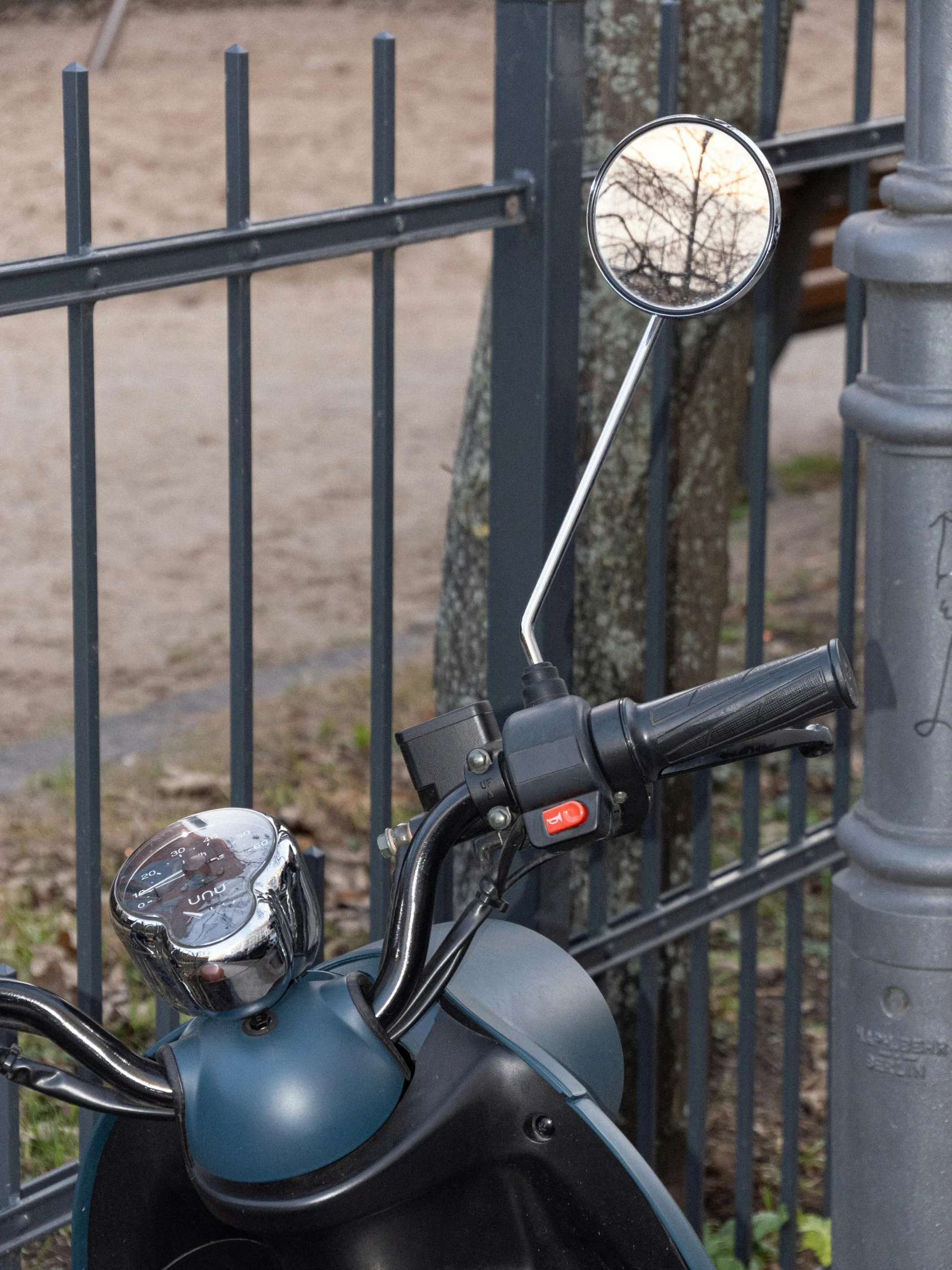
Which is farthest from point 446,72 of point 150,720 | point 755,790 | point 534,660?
point 534,660

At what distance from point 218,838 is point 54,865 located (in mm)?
2805

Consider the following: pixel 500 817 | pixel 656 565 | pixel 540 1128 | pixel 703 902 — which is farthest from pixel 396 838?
pixel 703 902

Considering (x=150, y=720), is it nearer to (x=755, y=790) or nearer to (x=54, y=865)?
(x=54, y=865)

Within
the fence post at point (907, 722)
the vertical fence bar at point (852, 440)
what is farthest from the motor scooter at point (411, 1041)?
the vertical fence bar at point (852, 440)

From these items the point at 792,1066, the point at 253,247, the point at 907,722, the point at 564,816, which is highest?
the point at 253,247

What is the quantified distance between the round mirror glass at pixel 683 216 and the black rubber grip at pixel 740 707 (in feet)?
1.23

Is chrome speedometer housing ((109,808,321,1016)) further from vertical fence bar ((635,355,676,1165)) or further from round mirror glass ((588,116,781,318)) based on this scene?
vertical fence bar ((635,355,676,1165))

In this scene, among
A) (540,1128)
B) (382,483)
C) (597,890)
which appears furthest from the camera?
(597,890)

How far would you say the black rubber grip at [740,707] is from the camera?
1189 millimetres

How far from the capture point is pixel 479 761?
1.22 m

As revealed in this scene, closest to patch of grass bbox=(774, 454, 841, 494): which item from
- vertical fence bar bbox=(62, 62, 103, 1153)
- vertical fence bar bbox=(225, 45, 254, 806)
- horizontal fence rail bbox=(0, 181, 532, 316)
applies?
horizontal fence rail bbox=(0, 181, 532, 316)

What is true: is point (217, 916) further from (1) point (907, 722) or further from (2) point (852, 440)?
(2) point (852, 440)

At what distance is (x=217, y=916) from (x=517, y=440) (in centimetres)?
101

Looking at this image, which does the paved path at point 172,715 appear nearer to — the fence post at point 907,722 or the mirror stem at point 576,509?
the fence post at point 907,722
